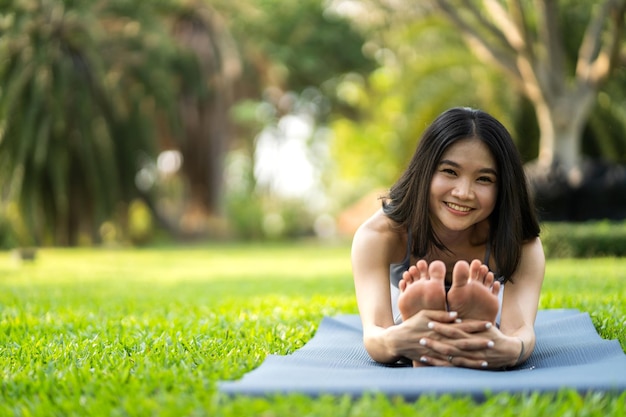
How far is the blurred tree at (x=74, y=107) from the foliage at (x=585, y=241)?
886cm

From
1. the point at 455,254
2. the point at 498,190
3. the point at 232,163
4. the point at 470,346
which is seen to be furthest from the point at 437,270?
the point at 232,163

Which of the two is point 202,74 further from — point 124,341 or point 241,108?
point 124,341

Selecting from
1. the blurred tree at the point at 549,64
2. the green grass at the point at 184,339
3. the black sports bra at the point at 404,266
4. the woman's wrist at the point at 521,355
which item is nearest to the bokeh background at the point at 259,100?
the blurred tree at the point at 549,64

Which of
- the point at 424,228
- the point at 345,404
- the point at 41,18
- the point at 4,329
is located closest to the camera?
the point at 345,404

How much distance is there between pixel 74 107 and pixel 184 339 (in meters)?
12.2

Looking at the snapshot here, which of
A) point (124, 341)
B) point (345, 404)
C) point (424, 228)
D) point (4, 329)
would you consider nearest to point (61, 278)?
Answer: point (4, 329)

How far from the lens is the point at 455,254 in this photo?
121 inches

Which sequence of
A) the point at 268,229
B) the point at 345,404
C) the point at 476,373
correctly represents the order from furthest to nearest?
the point at 268,229 < the point at 476,373 < the point at 345,404

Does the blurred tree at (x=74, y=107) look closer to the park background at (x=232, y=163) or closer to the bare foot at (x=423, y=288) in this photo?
the park background at (x=232, y=163)

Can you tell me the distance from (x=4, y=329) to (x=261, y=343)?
159cm

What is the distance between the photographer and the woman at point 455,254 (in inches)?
94.2

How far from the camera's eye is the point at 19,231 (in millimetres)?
13836

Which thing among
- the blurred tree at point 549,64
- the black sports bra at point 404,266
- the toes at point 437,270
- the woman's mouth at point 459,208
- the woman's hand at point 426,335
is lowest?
the woman's hand at point 426,335

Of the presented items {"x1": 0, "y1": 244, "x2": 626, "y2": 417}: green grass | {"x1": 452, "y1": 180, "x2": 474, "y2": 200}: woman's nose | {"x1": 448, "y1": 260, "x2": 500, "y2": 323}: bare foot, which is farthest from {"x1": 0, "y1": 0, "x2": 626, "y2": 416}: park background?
{"x1": 452, "y1": 180, "x2": 474, "y2": 200}: woman's nose
